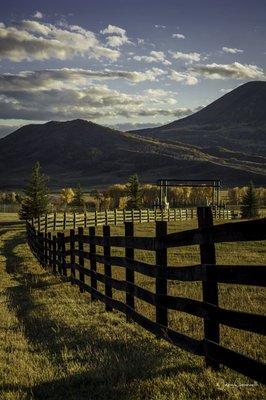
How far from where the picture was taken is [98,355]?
7.53 m

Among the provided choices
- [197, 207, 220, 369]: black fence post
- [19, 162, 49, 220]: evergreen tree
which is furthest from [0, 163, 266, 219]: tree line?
[197, 207, 220, 369]: black fence post

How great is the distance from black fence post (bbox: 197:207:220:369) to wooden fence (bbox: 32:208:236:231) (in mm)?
33793

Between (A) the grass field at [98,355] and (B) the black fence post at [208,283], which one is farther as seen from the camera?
(B) the black fence post at [208,283]

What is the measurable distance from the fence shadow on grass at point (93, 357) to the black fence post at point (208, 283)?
42 cm

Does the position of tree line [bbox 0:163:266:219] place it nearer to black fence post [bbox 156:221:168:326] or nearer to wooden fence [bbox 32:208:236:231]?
wooden fence [bbox 32:208:236:231]

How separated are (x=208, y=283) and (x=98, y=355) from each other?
78.8 inches

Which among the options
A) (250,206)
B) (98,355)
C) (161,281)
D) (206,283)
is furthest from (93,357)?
(250,206)

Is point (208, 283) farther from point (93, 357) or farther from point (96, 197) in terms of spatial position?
point (96, 197)

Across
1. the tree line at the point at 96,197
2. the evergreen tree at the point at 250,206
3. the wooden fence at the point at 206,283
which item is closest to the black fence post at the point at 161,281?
the wooden fence at the point at 206,283

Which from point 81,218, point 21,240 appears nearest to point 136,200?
point 81,218

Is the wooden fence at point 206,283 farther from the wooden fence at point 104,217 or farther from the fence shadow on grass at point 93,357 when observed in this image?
the wooden fence at point 104,217

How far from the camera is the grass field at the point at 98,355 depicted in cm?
587

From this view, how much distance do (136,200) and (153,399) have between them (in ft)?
261

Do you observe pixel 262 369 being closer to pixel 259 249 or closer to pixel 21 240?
pixel 259 249
